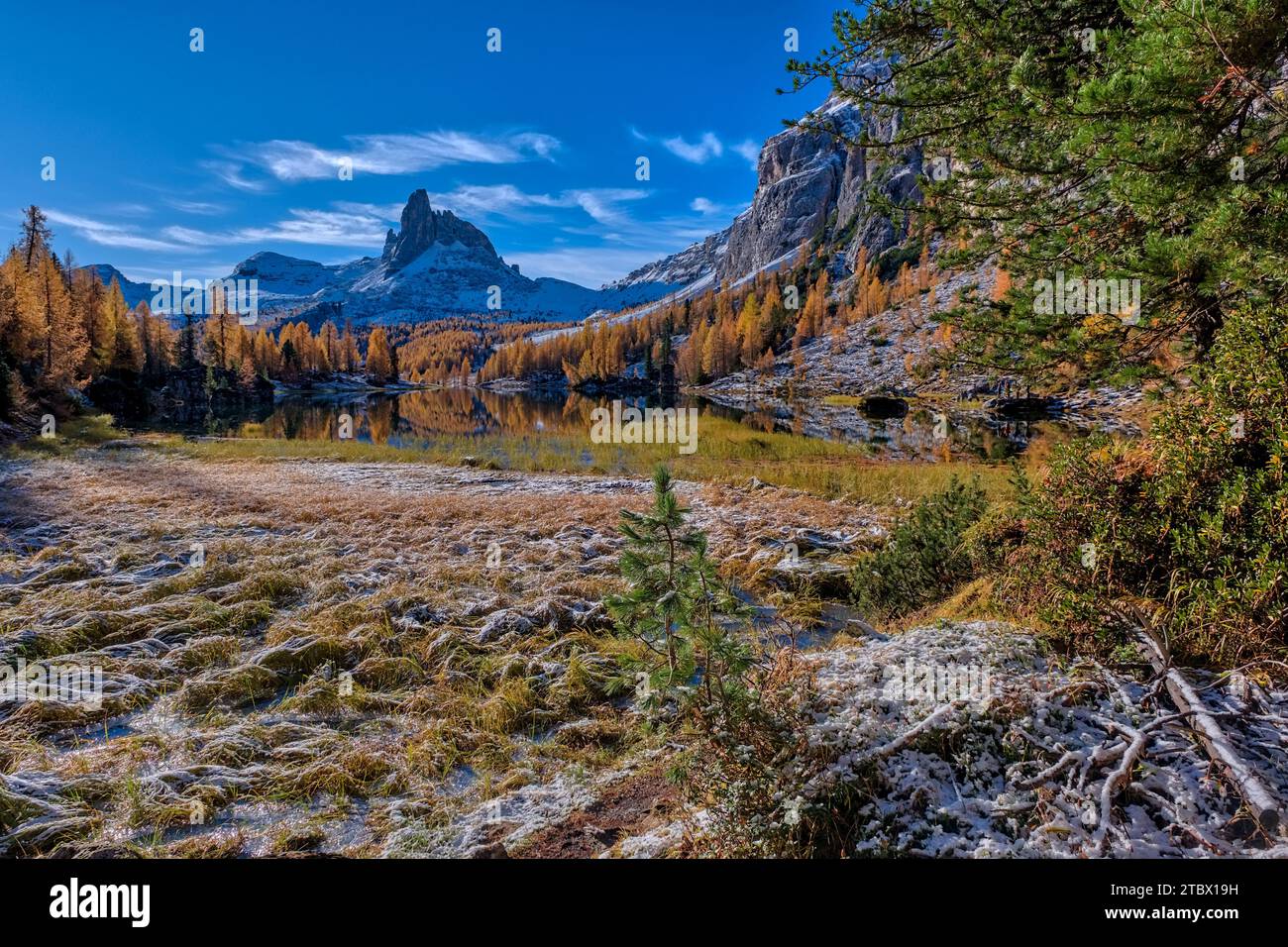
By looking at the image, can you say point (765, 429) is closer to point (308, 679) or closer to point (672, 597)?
point (308, 679)

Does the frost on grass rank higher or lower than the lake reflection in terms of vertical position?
lower

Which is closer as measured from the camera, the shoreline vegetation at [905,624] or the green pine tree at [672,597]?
the shoreline vegetation at [905,624]

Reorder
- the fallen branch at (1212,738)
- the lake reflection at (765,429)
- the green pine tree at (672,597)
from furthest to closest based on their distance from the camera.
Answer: the lake reflection at (765,429) → the green pine tree at (672,597) → the fallen branch at (1212,738)

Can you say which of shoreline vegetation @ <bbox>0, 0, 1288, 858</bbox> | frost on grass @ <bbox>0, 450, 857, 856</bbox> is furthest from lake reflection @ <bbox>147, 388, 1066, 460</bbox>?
shoreline vegetation @ <bbox>0, 0, 1288, 858</bbox>

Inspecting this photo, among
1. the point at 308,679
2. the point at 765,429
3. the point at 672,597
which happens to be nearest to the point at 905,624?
the point at 672,597

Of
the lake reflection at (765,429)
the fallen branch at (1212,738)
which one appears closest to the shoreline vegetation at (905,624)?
the fallen branch at (1212,738)

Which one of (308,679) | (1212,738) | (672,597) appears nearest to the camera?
(1212,738)

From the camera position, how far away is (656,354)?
154625mm

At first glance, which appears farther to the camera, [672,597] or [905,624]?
[905,624]

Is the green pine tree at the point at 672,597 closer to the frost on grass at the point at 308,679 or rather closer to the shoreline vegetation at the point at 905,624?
the shoreline vegetation at the point at 905,624

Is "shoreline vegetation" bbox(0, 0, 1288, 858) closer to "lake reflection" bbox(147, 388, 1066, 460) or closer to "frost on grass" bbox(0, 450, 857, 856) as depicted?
"frost on grass" bbox(0, 450, 857, 856)

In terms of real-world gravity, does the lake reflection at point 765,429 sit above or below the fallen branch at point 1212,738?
above
